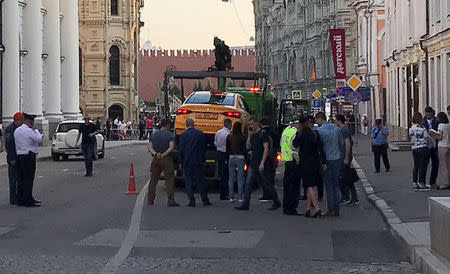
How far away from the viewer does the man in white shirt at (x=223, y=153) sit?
22578 millimetres

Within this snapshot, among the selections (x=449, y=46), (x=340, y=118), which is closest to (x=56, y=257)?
(x=340, y=118)

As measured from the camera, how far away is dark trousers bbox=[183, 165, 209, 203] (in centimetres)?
2103

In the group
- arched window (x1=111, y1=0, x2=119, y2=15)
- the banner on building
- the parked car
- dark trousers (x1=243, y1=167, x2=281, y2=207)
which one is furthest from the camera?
arched window (x1=111, y1=0, x2=119, y2=15)

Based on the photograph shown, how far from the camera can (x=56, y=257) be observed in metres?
13.6

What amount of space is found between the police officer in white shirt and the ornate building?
66502mm

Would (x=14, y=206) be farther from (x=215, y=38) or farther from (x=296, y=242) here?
(x=215, y=38)

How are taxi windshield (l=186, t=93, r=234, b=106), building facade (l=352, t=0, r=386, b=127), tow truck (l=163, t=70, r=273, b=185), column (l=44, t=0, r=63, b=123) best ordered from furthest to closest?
building facade (l=352, t=0, r=386, b=127)
column (l=44, t=0, r=63, b=123)
taxi windshield (l=186, t=93, r=234, b=106)
tow truck (l=163, t=70, r=273, b=185)

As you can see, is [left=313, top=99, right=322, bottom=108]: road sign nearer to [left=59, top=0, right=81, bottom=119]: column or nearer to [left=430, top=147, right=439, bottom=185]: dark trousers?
[left=59, top=0, right=81, bottom=119]: column

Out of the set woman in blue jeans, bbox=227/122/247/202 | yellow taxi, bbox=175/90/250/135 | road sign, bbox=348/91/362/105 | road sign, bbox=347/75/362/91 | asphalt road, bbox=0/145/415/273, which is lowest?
asphalt road, bbox=0/145/415/273

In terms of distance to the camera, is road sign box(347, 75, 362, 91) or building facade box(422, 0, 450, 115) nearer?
building facade box(422, 0, 450, 115)

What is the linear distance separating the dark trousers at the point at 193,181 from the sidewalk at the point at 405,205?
3554 millimetres

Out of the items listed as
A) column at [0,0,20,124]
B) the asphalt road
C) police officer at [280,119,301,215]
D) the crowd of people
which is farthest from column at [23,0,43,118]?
police officer at [280,119,301,215]

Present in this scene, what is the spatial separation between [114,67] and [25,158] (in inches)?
2742

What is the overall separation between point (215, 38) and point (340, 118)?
55.6 ft
